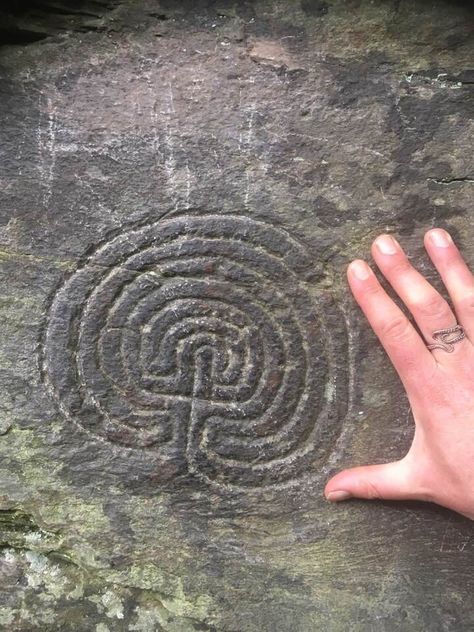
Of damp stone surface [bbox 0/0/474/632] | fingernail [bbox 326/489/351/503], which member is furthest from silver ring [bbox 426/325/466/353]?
fingernail [bbox 326/489/351/503]

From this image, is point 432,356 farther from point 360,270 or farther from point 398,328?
point 360,270

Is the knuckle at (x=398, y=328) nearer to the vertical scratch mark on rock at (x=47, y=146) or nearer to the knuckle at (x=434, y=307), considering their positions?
the knuckle at (x=434, y=307)

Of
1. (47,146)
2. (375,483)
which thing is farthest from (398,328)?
(47,146)

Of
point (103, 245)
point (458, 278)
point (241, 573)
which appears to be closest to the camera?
point (458, 278)

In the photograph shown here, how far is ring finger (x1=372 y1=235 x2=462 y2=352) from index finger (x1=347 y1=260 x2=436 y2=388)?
30mm

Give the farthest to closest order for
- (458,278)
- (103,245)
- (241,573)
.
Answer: (241,573)
(103,245)
(458,278)

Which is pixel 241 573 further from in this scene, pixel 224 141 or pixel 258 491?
pixel 224 141

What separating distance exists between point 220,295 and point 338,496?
65cm

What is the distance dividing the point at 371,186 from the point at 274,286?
37cm

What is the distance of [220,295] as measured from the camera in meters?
1.90

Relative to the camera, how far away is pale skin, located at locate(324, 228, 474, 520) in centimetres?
174

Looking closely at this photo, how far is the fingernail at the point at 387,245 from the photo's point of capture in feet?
5.92

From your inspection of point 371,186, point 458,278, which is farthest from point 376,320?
point 371,186

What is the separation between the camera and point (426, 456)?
185cm
